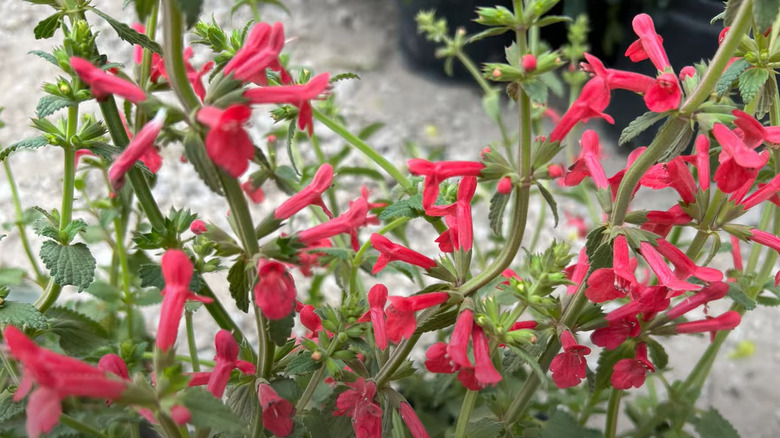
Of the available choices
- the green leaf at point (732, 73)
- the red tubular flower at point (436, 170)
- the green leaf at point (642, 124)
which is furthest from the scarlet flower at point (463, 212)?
the green leaf at point (732, 73)

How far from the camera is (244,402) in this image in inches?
22.7

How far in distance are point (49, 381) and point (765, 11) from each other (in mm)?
492

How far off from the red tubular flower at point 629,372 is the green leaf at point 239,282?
0.36m

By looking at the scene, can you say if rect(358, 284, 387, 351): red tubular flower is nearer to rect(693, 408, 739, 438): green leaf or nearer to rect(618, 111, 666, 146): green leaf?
rect(618, 111, 666, 146): green leaf

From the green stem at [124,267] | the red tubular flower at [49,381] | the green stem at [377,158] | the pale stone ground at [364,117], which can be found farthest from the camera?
the pale stone ground at [364,117]

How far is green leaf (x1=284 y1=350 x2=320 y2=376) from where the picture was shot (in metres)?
0.56

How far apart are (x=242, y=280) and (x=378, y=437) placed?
7.4 inches

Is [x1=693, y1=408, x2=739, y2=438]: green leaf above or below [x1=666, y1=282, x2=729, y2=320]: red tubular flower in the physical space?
below

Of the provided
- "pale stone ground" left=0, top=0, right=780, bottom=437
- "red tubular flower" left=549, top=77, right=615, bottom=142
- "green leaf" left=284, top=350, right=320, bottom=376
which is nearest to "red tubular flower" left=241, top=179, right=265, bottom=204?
"green leaf" left=284, top=350, right=320, bottom=376

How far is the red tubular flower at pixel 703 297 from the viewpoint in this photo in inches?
24.3

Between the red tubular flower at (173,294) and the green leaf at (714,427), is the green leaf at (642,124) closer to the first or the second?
the red tubular flower at (173,294)

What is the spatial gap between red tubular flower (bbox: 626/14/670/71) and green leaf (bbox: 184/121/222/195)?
38 centimetres

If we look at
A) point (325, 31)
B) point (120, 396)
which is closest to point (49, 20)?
point (120, 396)

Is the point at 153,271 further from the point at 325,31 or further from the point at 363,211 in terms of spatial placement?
the point at 325,31
